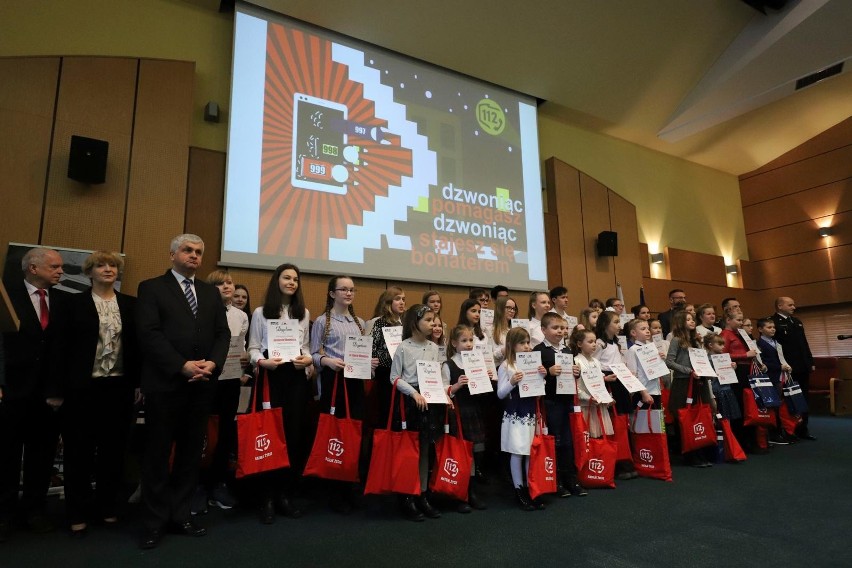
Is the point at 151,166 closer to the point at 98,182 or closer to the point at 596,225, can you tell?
the point at 98,182

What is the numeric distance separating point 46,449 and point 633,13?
7239 mm

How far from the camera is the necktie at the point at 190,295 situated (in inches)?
97.2

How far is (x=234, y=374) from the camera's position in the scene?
10.2ft

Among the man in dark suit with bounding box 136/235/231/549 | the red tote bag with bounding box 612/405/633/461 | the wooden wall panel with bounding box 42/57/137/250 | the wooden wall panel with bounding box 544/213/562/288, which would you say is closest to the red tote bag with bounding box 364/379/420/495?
the man in dark suit with bounding box 136/235/231/549

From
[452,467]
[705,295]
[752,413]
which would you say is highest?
[705,295]

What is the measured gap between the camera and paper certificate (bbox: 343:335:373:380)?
2.79 metres

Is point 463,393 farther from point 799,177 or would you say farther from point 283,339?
point 799,177

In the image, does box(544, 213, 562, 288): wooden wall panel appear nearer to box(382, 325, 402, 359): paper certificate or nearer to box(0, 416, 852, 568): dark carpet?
box(0, 416, 852, 568): dark carpet

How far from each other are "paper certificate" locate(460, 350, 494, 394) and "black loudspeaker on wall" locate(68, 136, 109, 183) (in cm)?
346

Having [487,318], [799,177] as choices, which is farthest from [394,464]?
[799,177]

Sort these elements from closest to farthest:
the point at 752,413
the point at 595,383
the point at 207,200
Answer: the point at 595,383 < the point at 752,413 < the point at 207,200

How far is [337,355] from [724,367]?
328cm

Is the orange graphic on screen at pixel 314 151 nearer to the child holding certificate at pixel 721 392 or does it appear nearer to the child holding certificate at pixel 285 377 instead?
the child holding certificate at pixel 285 377

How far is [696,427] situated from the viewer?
373 cm
